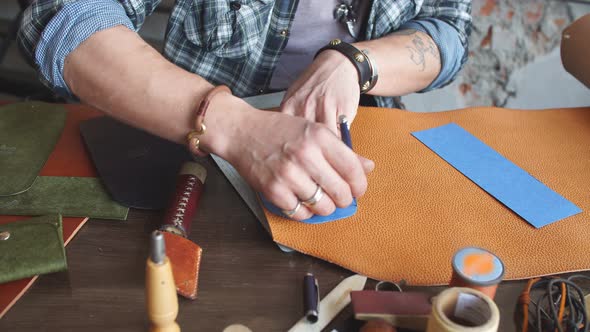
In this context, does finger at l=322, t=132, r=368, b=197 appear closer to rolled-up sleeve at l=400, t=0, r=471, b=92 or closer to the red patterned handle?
the red patterned handle

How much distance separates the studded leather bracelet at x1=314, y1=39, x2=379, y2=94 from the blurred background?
985 millimetres

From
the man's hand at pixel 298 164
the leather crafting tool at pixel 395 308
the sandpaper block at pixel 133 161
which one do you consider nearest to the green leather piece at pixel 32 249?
the sandpaper block at pixel 133 161

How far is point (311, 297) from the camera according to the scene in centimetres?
62

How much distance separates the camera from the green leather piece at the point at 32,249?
2.05ft

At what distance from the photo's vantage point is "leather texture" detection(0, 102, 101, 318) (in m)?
0.62

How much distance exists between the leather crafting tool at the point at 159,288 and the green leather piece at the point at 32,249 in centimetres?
18

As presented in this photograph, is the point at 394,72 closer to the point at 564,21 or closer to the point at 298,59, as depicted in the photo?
the point at 298,59

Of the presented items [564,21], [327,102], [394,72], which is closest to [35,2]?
[327,102]

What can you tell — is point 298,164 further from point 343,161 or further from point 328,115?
point 328,115

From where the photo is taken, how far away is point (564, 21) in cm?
182

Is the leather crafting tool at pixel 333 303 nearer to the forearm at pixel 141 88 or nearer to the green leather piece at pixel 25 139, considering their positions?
the forearm at pixel 141 88

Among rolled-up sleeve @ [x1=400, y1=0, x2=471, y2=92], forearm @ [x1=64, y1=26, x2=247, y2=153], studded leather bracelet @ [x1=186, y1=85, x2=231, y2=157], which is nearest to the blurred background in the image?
rolled-up sleeve @ [x1=400, y1=0, x2=471, y2=92]

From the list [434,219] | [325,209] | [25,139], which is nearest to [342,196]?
[325,209]

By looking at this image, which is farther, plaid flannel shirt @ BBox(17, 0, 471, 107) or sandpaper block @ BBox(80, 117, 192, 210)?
plaid flannel shirt @ BBox(17, 0, 471, 107)
